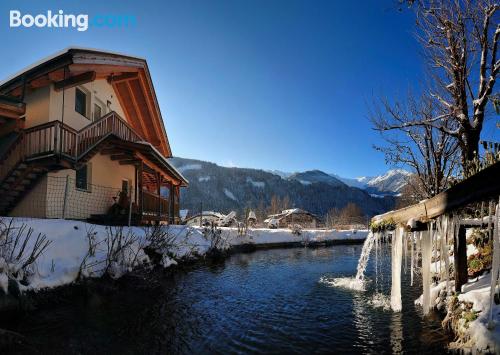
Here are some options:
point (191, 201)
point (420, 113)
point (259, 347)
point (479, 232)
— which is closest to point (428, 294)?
point (479, 232)

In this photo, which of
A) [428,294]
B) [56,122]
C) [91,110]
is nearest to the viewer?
[428,294]

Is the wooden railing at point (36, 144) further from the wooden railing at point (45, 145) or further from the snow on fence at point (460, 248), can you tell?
the snow on fence at point (460, 248)

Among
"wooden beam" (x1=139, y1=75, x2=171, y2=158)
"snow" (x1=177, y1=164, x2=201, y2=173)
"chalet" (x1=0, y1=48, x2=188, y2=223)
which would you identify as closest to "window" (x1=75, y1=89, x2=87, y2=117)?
"chalet" (x1=0, y1=48, x2=188, y2=223)

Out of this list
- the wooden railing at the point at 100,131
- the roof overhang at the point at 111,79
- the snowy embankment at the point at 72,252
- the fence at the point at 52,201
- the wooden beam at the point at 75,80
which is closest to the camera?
the snowy embankment at the point at 72,252

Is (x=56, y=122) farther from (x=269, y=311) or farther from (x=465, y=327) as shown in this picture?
(x=465, y=327)

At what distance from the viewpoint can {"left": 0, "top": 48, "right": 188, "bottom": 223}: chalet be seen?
11.8 m

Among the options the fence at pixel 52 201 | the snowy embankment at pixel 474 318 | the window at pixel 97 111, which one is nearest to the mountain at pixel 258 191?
the window at pixel 97 111

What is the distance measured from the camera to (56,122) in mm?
11492

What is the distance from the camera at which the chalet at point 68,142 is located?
1175cm

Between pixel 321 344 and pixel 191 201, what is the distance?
116070mm

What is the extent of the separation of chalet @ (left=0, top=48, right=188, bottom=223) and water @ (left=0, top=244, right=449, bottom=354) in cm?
427

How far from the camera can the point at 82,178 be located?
15.1m

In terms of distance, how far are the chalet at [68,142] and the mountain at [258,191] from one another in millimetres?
105376

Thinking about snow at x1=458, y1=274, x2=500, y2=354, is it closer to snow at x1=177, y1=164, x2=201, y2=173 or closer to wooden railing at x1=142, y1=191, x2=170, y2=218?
wooden railing at x1=142, y1=191, x2=170, y2=218
